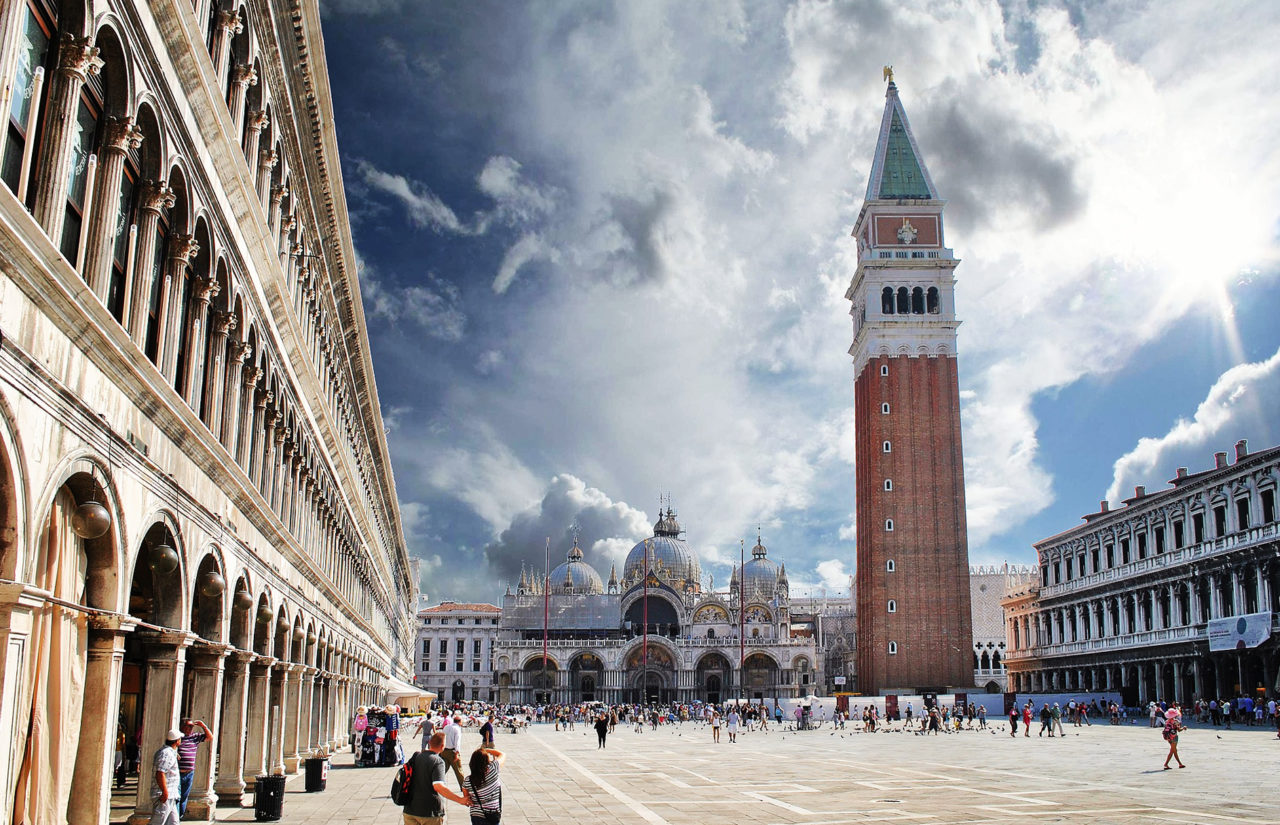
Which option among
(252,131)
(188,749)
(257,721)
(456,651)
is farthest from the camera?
(456,651)

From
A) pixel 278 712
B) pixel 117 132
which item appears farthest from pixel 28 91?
pixel 278 712

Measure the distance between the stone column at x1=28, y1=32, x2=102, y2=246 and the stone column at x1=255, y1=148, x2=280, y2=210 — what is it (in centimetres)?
879

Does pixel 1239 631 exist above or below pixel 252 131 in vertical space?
below

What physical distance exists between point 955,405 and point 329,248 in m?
68.1

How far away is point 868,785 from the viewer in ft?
81.7

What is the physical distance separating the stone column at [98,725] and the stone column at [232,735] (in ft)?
24.4

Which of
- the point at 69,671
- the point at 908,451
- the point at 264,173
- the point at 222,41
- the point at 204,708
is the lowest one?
the point at 204,708

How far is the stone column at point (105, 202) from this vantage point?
10844 mm

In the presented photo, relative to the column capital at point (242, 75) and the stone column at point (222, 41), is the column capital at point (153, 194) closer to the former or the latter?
the stone column at point (222, 41)

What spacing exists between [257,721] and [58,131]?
14450mm

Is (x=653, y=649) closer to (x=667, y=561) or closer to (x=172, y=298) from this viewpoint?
(x=667, y=561)

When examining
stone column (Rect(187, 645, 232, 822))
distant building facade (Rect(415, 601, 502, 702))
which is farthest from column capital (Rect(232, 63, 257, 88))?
distant building facade (Rect(415, 601, 502, 702))

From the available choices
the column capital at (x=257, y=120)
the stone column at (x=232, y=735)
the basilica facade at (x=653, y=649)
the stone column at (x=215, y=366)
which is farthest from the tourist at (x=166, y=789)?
the basilica facade at (x=653, y=649)

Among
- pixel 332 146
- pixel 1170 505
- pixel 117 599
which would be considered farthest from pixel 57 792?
pixel 1170 505
